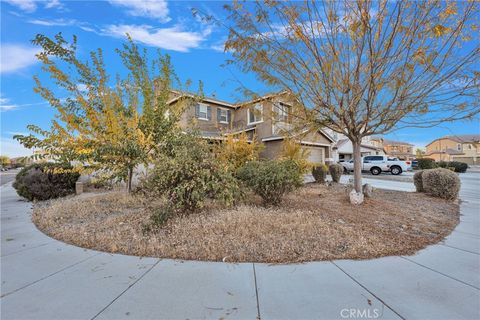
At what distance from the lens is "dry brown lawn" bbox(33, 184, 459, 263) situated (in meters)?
3.49

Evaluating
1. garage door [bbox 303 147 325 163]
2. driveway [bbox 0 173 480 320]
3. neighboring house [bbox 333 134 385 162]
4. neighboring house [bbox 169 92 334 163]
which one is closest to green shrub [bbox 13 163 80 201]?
driveway [bbox 0 173 480 320]

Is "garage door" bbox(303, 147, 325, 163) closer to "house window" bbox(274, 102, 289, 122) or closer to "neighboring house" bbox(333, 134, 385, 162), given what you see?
"neighboring house" bbox(333, 134, 385, 162)

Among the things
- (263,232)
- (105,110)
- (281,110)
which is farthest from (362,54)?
(105,110)

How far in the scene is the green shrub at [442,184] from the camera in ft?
24.7

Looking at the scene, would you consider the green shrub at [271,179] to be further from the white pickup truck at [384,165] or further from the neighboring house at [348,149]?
the neighboring house at [348,149]

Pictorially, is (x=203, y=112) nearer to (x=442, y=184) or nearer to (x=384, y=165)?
(x=442, y=184)

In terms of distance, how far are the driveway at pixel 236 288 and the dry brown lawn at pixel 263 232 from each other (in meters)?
0.22

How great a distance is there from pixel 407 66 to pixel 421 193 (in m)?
5.71

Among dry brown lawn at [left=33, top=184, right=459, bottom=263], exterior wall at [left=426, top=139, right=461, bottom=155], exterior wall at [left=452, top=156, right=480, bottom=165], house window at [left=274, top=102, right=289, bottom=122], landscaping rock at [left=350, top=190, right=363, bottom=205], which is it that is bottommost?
dry brown lawn at [left=33, top=184, right=459, bottom=263]

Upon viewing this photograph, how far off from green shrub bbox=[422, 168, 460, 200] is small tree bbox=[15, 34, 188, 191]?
904cm

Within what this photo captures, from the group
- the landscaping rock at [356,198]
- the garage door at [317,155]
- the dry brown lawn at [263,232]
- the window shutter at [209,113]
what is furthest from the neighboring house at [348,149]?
the dry brown lawn at [263,232]

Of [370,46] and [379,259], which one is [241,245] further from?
[370,46]

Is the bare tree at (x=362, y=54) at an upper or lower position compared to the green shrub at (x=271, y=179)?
upper

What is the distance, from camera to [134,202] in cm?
679
